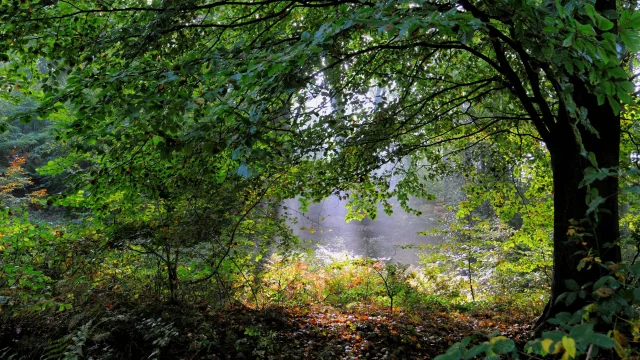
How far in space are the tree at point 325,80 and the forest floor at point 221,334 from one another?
1.84 m

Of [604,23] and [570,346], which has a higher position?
[604,23]

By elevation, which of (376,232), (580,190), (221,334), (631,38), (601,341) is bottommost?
(221,334)

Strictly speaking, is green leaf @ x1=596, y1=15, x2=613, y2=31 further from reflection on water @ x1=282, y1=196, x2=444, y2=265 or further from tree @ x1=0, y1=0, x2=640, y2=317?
reflection on water @ x1=282, y1=196, x2=444, y2=265

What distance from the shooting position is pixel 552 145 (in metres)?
4.32

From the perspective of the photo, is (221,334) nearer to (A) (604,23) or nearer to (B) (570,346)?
(B) (570,346)

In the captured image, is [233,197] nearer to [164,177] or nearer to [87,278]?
[164,177]

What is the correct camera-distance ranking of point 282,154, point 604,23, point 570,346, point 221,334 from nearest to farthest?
point 570,346, point 604,23, point 282,154, point 221,334

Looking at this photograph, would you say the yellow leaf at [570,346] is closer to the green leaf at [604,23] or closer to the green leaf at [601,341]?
the green leaf at [601,341]

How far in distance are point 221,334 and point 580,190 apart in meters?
4.65

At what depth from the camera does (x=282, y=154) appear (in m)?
2.99

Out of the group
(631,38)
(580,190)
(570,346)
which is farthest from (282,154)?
(580,190)

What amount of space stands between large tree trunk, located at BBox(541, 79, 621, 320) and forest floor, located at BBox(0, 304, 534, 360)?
2.94 ft

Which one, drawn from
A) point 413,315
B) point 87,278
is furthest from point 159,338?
point 413,315

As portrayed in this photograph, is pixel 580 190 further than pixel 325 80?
No
